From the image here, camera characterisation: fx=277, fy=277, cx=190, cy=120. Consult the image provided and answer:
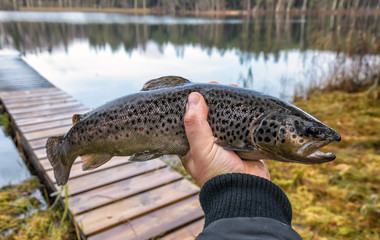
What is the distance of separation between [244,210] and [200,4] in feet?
354

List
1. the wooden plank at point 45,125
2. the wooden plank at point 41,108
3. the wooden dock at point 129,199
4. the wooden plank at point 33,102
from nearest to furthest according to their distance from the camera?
1. the wooden dock at point 129,199
2. the wooden plank at point 45,125
3. the wooden plank at point 41,108
4. the wooden plank at point 33,102

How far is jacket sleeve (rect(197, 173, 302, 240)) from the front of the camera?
162cm

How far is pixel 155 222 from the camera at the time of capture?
12.8 feet

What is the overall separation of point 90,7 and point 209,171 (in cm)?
12061

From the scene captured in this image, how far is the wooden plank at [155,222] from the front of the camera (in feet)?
12.0

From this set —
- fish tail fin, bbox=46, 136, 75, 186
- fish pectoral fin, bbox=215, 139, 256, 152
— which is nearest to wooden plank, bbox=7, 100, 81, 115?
fish tail fin, bbox=46, 136, 75, 186

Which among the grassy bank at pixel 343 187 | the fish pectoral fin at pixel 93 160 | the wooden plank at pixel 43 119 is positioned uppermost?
the fish pectoral fin at pixel 93 160

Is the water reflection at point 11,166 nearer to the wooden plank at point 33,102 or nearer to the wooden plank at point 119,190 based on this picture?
the wooden plank at point 33,102

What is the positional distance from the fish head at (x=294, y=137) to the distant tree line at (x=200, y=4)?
95142 mm

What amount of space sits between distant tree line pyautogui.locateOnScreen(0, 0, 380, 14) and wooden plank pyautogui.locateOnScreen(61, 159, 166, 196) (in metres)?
93.6

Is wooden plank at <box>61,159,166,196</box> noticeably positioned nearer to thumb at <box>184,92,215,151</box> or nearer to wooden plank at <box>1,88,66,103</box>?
thumb at <box>184,92,215,151</box>

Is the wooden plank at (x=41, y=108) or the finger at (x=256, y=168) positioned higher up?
the finger at (x=256, y=168)

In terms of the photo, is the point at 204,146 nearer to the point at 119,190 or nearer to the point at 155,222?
the point at 155,222

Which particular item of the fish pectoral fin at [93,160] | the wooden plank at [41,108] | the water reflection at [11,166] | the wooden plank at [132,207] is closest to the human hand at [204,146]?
the fish pectoral fin at [93,160]
